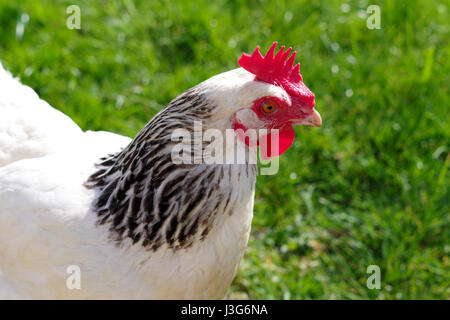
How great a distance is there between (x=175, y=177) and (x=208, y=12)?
7.80 feet

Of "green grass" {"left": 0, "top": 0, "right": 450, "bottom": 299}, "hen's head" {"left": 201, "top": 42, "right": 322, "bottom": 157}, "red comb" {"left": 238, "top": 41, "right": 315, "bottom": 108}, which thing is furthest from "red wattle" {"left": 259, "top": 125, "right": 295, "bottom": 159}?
"green grass" {"left": 0, "top": 0, "right": 450, "bottom": 299}

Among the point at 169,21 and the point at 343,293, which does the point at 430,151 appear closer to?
the point at 343,293

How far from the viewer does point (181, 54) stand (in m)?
4.12

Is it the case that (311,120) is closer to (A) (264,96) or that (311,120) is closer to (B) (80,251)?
(A) (264,96)

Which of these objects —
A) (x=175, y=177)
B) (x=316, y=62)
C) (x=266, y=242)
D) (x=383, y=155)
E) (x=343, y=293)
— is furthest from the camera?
(x=316, y=62)

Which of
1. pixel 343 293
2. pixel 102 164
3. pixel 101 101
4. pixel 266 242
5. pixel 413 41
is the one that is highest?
pixel 413 41

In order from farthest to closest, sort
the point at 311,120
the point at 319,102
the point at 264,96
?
the point at 319,102
the point at 311,120
the point at 264,96

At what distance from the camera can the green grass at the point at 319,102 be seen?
316cm

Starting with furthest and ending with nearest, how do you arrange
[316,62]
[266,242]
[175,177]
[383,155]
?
[316,62], [383,155], [266,242], [175,177]

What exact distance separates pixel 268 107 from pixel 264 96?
0.05 metres

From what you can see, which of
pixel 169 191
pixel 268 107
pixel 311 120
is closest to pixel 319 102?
pixel 311 120

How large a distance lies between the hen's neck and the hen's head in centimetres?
7

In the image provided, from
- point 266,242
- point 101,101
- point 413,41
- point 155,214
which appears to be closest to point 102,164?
point 155,214

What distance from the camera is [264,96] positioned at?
79.8 inches
